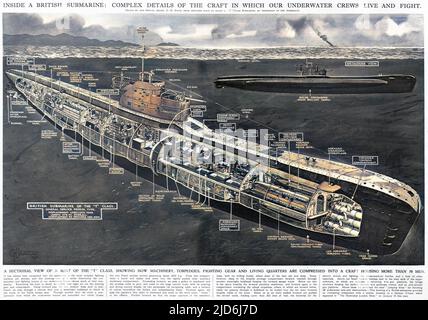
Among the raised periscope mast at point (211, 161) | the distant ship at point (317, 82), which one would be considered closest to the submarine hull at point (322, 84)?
the distant ship at point (317, 82)

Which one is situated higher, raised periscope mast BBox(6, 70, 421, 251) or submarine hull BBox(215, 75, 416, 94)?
submarine hull BBox(215, 75, 416, 94)

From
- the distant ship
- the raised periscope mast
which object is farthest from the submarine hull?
the raised periscope mast

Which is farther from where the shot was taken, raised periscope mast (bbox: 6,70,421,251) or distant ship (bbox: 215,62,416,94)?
distant ship (bbox: 215,62,416,94)

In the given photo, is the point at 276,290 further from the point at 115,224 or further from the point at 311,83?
the point at 311,83

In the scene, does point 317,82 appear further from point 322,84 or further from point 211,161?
point 211,161

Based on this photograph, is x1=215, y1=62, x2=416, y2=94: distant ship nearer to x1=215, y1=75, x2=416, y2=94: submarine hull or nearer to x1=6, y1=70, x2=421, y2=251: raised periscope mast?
x1=215, y1=75, x2=416, y2=94: submarine hull

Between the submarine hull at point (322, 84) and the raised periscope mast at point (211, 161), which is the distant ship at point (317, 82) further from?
the raised periscope mast at point (211, 161)
